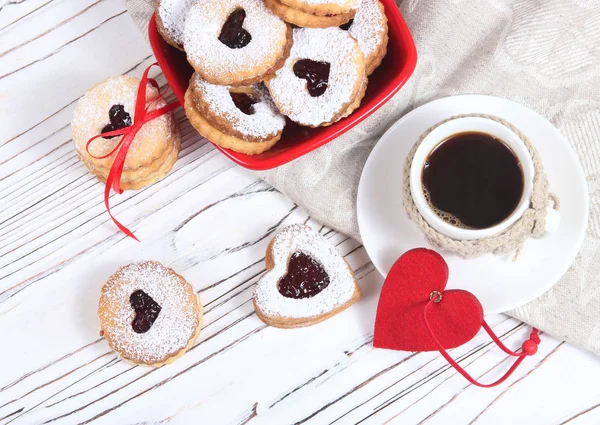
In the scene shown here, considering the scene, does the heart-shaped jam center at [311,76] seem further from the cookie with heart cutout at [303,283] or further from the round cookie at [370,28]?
the cookie with heart cutout at [303,283]

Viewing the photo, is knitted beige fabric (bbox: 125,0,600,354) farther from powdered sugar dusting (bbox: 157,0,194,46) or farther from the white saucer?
powdered sugar dusting (bbox: 157,0,194,46)

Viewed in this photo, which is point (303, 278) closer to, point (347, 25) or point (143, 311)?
point (143, 311)

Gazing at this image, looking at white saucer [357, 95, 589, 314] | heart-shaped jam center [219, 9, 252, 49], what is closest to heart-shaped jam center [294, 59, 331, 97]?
heart-shaped jam center [219, 9, 252, 49]

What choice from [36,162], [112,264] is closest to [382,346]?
[112,264]

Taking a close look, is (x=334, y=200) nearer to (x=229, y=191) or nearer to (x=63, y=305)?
(x=229, y=191)

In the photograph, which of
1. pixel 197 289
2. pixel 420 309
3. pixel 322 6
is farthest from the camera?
pixel 197 289

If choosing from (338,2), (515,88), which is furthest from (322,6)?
(515,88)
